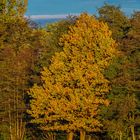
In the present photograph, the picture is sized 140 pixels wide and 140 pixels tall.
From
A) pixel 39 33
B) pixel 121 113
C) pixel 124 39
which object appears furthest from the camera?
pixel 39 33

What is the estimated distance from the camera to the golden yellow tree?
55.8 metres

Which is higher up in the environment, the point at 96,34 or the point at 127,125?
the point at 96,34

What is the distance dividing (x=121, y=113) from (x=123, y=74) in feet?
11.6

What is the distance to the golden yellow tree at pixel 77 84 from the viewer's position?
55781 mm

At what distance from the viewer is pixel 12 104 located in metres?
62.9

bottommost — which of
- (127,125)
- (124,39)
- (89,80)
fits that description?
(127,125)

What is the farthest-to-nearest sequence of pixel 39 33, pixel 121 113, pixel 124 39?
pixel 39 33
pixel 124 39
pixel 121 113

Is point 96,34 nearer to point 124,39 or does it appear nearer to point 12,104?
point 124,39

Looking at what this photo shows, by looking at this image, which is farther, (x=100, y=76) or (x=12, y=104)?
(x=12, y=104)

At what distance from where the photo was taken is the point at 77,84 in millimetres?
55969

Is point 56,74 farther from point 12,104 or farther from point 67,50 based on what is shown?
point 12,104

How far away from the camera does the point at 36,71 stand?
62.2 meters

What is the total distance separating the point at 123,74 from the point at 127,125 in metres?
4.71

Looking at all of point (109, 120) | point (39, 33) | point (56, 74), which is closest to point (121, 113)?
point (109, 120)
